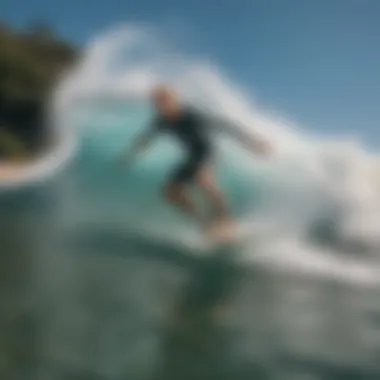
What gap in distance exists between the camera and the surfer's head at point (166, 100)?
152 centimetres

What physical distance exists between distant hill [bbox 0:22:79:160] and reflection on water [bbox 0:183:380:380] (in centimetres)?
12

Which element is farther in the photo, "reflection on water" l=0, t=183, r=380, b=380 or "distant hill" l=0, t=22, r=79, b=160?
"distant hill" l=0, t=22, r=79, b=160

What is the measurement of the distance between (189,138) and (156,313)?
0.32 metres

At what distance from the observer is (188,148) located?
1.51 meters

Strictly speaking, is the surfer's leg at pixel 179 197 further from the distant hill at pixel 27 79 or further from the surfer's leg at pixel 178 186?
the distant hill at pixel 27 79

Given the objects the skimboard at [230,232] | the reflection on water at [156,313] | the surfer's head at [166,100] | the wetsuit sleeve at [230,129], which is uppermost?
the surfer's head at [166,100]

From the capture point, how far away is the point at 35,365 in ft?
4.68

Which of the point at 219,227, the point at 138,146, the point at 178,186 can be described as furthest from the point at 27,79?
the point at 219,227

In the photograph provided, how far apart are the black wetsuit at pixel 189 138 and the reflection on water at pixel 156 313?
0.46ft

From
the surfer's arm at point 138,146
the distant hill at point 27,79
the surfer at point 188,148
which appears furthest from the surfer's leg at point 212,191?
the distant hill at point 27,79

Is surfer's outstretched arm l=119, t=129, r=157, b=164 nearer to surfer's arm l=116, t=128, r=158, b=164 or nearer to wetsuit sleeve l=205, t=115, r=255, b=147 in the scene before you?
surfer's arm l=116, t=128, r=158, b=164

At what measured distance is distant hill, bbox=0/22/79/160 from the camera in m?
1.52

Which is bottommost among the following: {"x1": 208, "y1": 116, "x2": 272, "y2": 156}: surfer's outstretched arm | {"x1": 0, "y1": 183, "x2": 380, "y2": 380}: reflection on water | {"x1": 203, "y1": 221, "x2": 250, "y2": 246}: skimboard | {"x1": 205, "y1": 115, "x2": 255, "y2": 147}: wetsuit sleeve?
{"x1": 0, "y1": 183, "x2": 380, "y2": 380}: reflection on water

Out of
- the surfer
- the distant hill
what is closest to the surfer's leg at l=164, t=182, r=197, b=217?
the surfer
